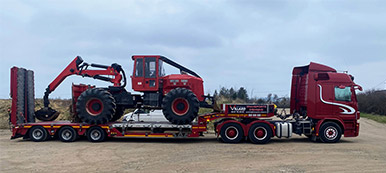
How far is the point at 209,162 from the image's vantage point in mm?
9188

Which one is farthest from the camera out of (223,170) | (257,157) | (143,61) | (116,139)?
(116,139)

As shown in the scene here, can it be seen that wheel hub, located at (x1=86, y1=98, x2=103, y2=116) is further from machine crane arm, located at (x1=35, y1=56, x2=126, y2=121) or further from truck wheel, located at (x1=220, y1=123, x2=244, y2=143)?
truck wheel, located at (x1=220, y1=123, x2=244, y2=143)

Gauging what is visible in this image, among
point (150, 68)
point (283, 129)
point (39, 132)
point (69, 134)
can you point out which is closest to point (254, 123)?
point (283, 129)

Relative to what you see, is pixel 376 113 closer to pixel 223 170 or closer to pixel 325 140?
pixel 325 140

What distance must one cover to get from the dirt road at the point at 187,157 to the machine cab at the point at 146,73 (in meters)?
2.41

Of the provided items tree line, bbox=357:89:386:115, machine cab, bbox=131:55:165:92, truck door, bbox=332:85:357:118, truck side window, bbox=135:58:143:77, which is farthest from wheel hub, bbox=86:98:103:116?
tree line, bbox=357:89:386:115

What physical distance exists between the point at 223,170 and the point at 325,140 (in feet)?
22.5

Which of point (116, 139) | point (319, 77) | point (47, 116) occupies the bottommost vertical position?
point (116, 139)

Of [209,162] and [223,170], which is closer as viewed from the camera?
[223,170]

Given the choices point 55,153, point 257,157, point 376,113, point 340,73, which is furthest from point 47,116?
point 376,113

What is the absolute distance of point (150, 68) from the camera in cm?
1334

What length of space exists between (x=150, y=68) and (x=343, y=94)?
27.2 ft

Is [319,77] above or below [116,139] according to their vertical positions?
above

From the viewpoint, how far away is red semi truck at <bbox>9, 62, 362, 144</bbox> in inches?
508
